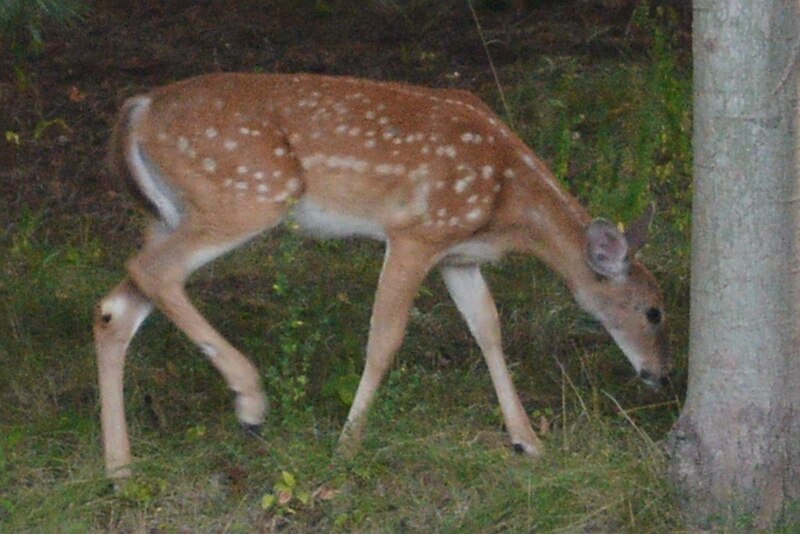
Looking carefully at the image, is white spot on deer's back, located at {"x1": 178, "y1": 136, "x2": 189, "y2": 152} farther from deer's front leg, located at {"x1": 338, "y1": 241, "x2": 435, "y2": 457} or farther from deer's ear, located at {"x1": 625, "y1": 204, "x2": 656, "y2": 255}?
deer's ear, located at {"x1": 625, "y1": 204, "x2": 656, "y2": 255}

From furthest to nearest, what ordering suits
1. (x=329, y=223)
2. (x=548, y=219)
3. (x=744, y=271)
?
(x=548, y=219)
(x=329, y=223)
(x=744, y=271)

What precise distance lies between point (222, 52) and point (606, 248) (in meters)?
4.38

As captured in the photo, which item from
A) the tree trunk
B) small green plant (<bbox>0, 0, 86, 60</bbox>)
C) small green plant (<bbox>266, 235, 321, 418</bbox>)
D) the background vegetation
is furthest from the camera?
small green plant (<bbox>266, 235, 321, 418</bbox>)

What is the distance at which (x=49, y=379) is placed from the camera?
6938 mm

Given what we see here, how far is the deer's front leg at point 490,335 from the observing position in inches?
261

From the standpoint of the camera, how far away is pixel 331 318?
7613 millimetres

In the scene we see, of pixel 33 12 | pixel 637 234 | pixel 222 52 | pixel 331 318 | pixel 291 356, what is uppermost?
pixel 33 12

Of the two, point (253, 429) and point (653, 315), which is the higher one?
point (253, 429)

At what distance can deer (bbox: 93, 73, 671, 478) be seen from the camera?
249 inches

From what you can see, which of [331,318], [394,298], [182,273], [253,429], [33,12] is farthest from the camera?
[331,318]

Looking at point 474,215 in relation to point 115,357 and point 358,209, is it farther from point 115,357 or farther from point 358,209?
point 115,357

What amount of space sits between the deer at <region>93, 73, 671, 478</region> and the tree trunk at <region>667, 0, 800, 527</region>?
0.96 metres

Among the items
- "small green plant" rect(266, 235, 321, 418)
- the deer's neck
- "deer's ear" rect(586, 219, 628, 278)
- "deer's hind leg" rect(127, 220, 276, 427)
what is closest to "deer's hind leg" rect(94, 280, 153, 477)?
→ "deer's hind leg" rect(127, 220, 276, 427)

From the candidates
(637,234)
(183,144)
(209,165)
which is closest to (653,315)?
(637,234)
